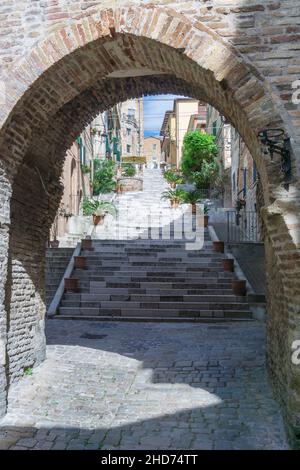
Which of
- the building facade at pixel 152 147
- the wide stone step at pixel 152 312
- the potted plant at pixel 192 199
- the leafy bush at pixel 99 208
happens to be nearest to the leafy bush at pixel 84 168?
the leafy bush at pixel 99 208

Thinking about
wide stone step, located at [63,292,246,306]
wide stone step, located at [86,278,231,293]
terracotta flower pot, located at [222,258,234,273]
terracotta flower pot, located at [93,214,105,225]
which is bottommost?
wide stone step, located at [63,292,246,306]

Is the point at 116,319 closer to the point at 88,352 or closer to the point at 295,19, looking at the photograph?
the point at 88,352

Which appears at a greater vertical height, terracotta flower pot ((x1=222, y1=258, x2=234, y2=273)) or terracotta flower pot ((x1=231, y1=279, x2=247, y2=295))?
terracotta flower pot ((x1=222, y1=258, x2=234, y2=273))

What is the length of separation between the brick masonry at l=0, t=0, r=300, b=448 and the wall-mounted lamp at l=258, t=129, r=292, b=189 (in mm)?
74

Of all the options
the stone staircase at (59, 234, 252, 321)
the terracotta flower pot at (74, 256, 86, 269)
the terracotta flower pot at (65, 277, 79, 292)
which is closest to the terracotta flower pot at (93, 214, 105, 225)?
the stone staircase at (59, 234, 252, 321)

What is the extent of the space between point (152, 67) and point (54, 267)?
8866mm

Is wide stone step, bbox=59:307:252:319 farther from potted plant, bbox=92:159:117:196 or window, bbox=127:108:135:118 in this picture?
window, bbox=127:108:135:118

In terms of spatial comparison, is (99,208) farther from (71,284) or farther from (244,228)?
(71,284)

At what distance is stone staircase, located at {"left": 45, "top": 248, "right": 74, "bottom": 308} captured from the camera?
12.8 metres

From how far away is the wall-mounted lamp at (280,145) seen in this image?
4.30m

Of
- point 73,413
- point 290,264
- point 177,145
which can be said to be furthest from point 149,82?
point 177,145

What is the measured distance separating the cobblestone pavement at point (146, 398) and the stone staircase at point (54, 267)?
408cm

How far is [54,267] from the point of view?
44.9ft
